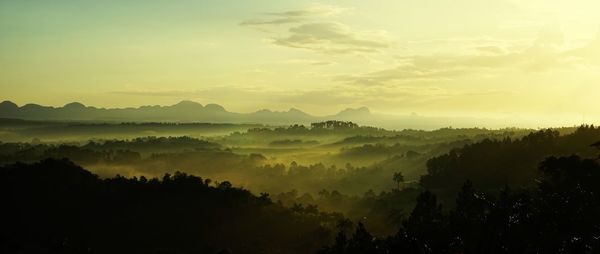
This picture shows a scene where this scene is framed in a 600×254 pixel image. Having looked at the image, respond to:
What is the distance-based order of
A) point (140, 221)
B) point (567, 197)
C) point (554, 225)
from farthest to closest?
point (140, 221)
point (567, 197)
point (554, 225)

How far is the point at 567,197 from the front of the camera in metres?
67.6

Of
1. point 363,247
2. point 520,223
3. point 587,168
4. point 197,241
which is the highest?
point 587,168

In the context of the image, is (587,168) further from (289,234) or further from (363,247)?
(289,234)

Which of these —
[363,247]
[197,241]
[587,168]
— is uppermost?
[587,168]

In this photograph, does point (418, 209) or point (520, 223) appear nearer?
point (520, 223)

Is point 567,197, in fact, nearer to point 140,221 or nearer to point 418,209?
point 418,209

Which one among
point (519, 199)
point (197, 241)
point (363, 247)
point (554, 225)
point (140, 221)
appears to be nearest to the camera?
point (554, 225)

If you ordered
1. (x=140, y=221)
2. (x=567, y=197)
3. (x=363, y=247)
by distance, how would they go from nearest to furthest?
(x=567, y=197) → (x=363, y=247) → (x=140, y=221)

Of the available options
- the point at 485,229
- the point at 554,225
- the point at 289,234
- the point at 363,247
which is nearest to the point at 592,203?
the point at 554,225

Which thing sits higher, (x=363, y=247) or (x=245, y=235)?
(x=363, y=247)

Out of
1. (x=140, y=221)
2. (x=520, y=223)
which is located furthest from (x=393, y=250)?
(x=140, y=221)

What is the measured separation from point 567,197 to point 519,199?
46.8ft

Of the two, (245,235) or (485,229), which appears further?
(245,235)

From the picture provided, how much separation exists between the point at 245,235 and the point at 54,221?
6764 cm
